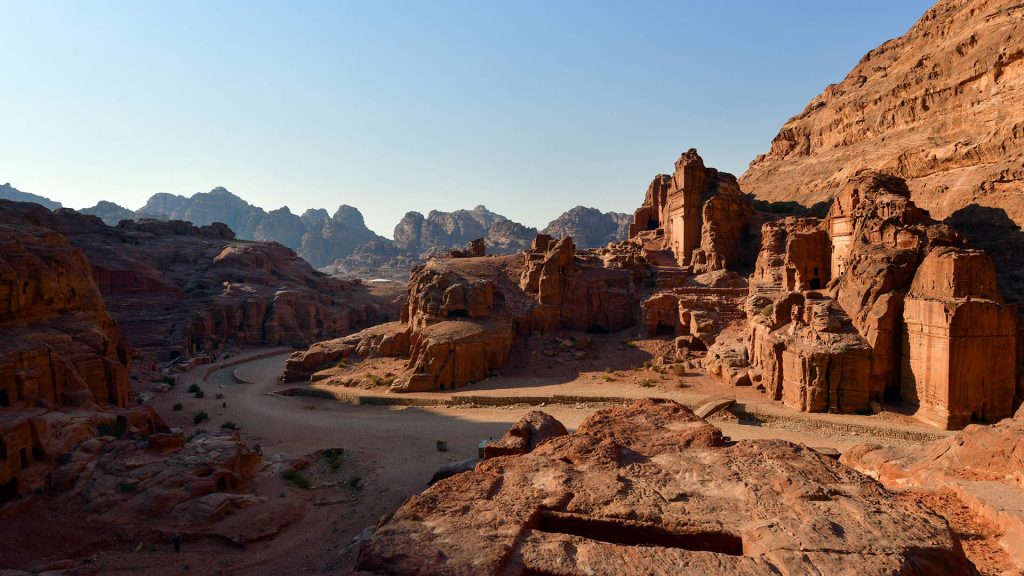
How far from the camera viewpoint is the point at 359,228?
155m

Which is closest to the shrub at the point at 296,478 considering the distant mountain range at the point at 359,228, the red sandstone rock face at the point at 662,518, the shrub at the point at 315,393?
the red sandstone rock face at the point at 662,518

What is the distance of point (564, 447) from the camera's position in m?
7.09

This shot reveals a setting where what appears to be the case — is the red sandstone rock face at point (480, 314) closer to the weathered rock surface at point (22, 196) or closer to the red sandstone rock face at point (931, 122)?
the red sandstone rock face at point (931, 122)

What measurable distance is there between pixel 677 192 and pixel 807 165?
2213 cm

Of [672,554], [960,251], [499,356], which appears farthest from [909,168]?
[672,554]

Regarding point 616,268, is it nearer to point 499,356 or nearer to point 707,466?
point 499,356

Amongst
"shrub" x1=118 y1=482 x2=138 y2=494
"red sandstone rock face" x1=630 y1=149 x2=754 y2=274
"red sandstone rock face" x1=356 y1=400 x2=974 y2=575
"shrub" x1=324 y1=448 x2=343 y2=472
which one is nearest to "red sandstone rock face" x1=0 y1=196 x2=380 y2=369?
"shrub" x1=324 y1=448 x2=343 y2=472

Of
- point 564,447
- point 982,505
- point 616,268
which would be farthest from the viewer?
point 616,268

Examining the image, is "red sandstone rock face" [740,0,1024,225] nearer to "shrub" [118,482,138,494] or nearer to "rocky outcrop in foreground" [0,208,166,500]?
"shrub" [118,482,138,494]

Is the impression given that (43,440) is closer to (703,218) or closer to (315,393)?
(315,393)

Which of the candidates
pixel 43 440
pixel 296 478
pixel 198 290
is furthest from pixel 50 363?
pixel 198 290

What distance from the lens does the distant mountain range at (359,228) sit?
101m

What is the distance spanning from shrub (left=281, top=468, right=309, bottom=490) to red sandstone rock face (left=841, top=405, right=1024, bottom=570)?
11.3m

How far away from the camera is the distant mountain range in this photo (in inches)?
3994
